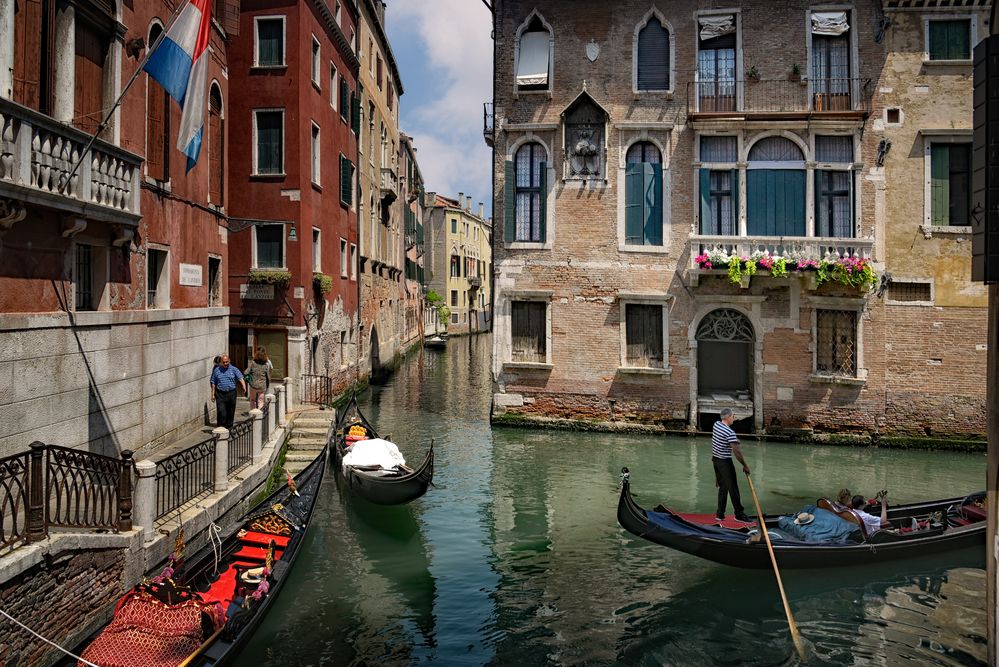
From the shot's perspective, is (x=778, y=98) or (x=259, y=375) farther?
(x=778, y=98)

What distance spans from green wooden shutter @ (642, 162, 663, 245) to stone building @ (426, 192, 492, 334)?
94.7ft

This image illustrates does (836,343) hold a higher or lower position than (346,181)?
lower

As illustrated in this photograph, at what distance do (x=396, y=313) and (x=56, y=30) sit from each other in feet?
75.1

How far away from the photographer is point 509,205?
15461 mm

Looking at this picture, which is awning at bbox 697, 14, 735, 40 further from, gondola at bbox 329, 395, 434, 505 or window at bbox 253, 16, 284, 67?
gondola at bbox 329, 395, 434, 505

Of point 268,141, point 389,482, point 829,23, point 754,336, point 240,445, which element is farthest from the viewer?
point 268,141

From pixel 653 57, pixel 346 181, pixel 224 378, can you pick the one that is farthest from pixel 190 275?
pixel 653 57

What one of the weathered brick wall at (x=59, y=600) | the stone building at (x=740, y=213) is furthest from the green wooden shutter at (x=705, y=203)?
the weathered brick wall at (x=59, y=600)

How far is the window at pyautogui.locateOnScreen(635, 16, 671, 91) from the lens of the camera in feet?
49.2

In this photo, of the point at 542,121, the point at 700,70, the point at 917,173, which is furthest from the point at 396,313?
the point at 917,173

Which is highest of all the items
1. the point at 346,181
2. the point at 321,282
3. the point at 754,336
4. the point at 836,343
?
the point at 346,181

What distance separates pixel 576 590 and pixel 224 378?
19.7ft

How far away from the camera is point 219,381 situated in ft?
33.8

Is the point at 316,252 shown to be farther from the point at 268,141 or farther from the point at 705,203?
the point at 705,203
